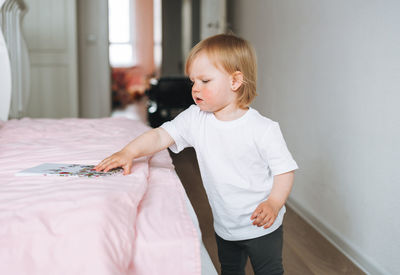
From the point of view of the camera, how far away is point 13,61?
240 centimetres

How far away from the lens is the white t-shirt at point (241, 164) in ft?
3.33

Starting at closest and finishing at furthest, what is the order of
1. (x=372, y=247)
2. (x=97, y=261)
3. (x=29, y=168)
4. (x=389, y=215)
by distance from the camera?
(x=97, y=261) → (x=29, y=168) → (x=389, y=215) → (x=372, y=247)

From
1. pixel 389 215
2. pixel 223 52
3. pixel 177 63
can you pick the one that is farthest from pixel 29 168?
pixel 177 63

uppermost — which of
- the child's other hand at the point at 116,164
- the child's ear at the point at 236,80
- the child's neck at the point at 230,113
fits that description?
the child's ear at the point at 236,80

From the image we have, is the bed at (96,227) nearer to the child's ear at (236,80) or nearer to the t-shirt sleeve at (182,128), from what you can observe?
the t-shirt sleeve at (182,128)

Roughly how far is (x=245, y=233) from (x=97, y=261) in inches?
19.6

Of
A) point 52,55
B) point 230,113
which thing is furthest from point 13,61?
point 230,113

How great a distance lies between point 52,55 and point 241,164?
3.13 m

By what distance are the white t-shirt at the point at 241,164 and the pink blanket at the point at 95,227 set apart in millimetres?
149

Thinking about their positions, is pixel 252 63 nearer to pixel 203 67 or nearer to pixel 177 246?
pixel 203 67

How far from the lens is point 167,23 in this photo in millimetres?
8297

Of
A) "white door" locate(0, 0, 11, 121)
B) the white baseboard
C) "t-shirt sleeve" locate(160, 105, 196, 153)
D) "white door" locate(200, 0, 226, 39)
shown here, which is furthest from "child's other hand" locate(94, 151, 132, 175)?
"white door" locate(200, 0, 226, 39)

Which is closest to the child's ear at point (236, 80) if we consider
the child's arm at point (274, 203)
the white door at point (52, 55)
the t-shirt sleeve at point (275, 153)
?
the t-shirt sleeve at point (275, 153)

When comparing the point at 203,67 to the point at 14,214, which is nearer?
the point at 14,214
